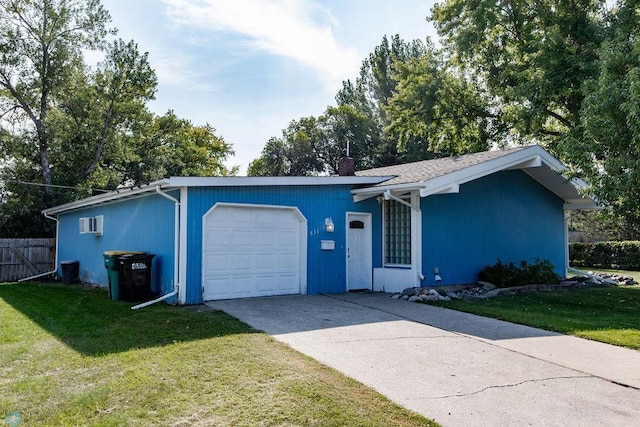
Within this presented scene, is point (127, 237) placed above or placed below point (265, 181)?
below

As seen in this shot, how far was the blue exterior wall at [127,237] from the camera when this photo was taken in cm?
966

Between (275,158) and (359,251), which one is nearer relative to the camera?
(359,251)

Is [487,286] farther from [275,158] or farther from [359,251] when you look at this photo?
[275,158]

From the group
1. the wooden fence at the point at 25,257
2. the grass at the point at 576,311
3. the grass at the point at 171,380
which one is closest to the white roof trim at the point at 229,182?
the grass at the point at 171,380

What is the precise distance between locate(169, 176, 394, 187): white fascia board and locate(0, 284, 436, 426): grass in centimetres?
270

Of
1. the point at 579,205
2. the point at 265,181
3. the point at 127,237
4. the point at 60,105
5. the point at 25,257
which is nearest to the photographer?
the point at 265,181

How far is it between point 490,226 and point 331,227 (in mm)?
4638

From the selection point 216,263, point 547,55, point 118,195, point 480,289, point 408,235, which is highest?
point 547,55

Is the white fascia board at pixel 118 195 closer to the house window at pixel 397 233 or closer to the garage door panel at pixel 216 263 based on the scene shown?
the garage door panel at pixel 216 263

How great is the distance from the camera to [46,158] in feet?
71.0

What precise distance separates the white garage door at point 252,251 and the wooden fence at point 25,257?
→ 39.0ft

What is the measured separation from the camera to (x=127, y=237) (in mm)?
11828

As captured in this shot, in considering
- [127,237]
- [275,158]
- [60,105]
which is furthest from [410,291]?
[275,158]

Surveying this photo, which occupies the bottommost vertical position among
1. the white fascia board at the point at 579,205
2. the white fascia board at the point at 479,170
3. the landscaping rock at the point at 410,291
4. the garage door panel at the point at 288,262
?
the landscaping rock at the point at 410,291
